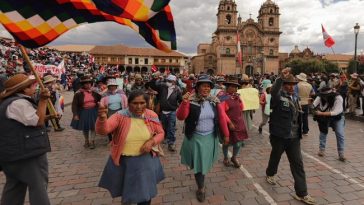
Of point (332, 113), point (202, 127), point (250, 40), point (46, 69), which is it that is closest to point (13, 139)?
point (202, 127)

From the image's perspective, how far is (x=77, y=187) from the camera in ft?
14.7

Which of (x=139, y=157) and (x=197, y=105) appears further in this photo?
(x=197, y=105)

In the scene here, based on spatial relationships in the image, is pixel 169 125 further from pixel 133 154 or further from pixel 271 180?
pixel 133 154

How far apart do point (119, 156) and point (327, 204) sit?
3060mm

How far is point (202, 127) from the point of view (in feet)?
13.0

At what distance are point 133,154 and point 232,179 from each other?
247 centimetres

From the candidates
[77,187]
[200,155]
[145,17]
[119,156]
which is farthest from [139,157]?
[77,187]

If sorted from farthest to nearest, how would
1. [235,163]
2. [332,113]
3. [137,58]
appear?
1. [137,58]
2. [332,113]
3. [235,163]

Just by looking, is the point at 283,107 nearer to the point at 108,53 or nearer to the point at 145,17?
the point at 145,17

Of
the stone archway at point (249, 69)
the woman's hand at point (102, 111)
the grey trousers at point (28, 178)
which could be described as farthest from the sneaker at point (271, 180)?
the stone archway at point (249, 69)

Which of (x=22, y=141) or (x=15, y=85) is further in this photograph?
(x=15, y=85)

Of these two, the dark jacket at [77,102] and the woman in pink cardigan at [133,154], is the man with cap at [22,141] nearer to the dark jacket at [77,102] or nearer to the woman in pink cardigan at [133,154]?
the woman in pink cardigan at [133,154]

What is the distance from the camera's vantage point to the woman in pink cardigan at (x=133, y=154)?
9.72ft

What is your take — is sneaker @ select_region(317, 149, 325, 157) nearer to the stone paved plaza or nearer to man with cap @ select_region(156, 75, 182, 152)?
the stone paved plaza
